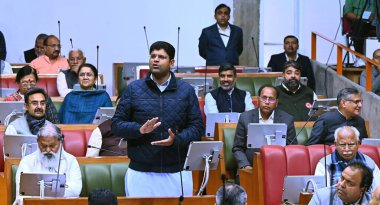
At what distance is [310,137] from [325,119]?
0.20 meters

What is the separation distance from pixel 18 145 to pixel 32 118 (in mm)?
413

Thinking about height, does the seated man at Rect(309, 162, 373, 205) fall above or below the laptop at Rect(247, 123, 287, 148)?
below

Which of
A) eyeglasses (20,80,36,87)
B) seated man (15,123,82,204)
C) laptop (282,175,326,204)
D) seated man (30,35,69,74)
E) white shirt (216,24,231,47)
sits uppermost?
white shirt (216,24,231,47)

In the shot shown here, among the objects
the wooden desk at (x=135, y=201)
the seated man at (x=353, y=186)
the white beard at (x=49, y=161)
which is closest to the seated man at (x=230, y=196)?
the wooden desk at (x=135, y=201)

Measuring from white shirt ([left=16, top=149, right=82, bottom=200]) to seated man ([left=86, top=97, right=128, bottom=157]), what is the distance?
111cm

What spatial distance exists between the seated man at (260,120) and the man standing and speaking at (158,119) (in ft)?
6.96

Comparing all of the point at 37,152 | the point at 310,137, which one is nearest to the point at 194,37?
the point at 310,137

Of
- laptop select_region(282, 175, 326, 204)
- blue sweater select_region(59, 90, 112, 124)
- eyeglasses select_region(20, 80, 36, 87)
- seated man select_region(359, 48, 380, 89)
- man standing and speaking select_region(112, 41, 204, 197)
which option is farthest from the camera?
seated man select_region(359, 48, 380, 89)

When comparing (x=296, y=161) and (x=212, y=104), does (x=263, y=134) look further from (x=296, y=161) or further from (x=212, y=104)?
(x=212, y=104)

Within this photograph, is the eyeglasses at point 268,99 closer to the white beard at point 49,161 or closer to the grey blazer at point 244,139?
the grey blazer at point 244,139

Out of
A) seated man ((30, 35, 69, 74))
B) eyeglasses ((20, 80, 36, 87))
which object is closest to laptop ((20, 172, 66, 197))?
eyeglasses ((20, 80, 36, 87))

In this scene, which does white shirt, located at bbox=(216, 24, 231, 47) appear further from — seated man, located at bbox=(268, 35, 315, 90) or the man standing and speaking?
the man standing and speaking

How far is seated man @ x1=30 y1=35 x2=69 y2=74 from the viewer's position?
14898 millimetres

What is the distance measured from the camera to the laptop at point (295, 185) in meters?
8.71
